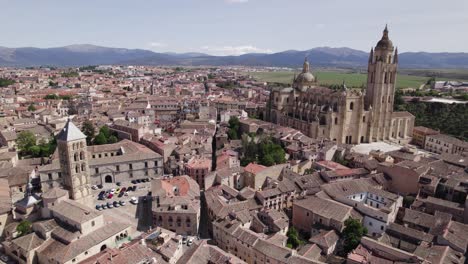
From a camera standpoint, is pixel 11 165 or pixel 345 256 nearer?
pixel 345 256

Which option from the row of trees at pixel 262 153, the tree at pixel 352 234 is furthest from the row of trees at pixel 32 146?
the tree at pixel 352 234

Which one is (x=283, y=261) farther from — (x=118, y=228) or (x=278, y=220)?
(x=118, y=228)

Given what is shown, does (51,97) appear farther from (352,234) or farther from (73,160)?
(352,234)

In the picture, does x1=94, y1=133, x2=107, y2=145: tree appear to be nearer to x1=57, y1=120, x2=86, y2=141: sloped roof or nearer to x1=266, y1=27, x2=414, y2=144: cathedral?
x1=57, y1=120, x2=86, y2=141: sloped roof

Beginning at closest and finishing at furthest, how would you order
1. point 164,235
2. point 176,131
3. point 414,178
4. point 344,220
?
point 164,235 → point 344,220 → point 414,178 → point 176,131

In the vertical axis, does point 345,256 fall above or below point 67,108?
below

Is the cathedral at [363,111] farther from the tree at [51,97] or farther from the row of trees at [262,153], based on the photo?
the tree at [51,97]

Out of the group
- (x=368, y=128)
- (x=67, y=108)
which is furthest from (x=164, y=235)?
(x=67, y=108)
